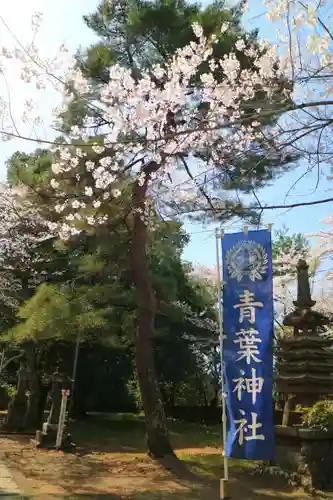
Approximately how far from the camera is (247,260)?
6699mm

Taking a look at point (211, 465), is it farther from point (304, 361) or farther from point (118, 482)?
point (304, 361)

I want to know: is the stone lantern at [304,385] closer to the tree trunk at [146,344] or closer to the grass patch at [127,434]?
the tree trunk at [146,344]

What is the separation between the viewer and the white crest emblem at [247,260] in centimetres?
666

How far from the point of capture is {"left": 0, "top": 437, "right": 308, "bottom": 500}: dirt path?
22.7 ft

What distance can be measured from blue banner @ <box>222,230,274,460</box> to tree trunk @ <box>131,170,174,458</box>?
9.97 ft

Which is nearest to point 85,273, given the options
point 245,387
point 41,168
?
point 41,168

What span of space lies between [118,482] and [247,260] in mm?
3991

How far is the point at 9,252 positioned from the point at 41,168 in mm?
4935

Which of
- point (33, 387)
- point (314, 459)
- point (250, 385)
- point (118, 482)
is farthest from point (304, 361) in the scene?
point (33, 387)

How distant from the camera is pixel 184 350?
20.3m

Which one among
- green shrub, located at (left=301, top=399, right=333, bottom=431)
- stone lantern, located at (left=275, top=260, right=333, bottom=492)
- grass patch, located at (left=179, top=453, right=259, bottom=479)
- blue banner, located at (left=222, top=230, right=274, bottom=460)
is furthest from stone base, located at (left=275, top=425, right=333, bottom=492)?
blue banner, located at (left=222, top=230, right=274, bottom=460)

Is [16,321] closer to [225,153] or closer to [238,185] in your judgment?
[238,185]

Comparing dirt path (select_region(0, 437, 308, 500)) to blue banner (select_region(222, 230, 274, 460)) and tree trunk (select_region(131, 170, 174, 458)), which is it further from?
blue banner (select_region(222, 230, 274, 460))

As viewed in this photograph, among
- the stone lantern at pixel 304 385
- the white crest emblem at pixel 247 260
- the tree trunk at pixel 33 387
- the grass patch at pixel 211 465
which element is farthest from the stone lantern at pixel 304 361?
the tree trunk at pixel 33 387
